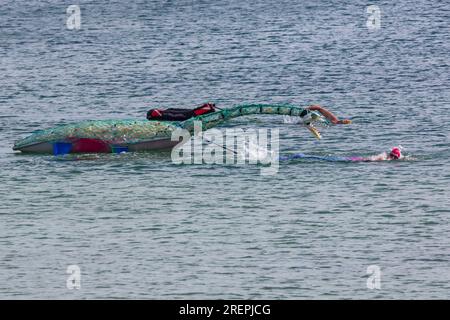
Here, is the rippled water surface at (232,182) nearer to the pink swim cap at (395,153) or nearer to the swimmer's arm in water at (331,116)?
the swimmer's arm in water at (331,116)

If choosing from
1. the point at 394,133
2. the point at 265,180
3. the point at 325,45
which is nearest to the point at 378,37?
the point at 325,45

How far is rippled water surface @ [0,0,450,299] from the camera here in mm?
55188

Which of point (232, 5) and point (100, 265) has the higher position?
point (232, 5)

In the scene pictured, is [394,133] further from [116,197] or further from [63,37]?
[63,37]

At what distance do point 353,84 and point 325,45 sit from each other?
15796mm

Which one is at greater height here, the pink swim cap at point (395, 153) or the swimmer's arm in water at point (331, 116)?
the swimmer's arm in water at point (331, 116)

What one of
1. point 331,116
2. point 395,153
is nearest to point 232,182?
point 395,153

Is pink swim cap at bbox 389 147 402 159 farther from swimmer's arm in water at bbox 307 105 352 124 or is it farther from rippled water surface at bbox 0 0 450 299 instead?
swimmer's arm in water at bbox 307 105 352 124

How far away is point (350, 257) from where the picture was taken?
5706 cm

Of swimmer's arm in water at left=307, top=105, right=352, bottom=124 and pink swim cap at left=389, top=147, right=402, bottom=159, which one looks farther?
swimmer's arm in water at left=307, top=105, right=352, bottom=124

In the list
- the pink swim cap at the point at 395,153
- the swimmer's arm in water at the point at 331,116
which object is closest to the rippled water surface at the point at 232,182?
the swimmer's arm in water at the point at 331,116

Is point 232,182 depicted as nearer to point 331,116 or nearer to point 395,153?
point 395,153

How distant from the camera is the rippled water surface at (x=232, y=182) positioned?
55.2 meters

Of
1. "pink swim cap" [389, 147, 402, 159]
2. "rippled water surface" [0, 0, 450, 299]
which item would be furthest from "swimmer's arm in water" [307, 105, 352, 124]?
"pink swim cap" [389, 147, 402, 159]
